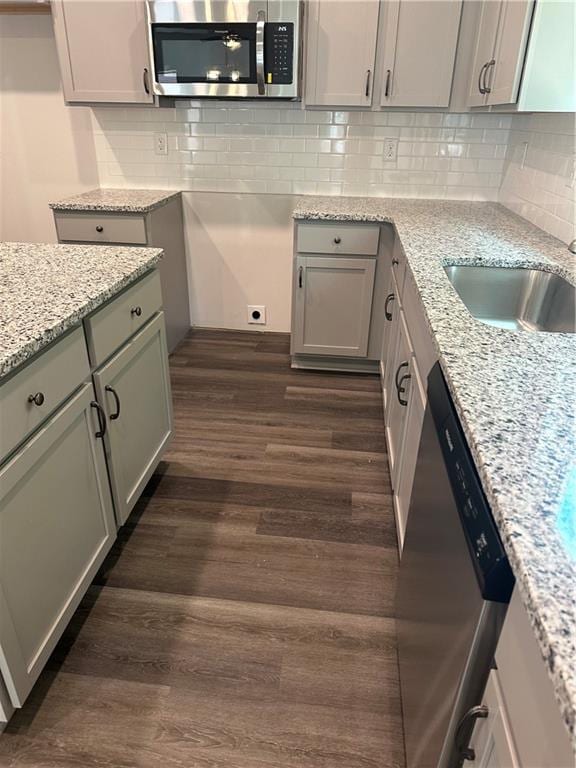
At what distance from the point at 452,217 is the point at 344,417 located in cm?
115

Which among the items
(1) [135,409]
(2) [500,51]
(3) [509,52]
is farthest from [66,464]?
(2) [500,51]

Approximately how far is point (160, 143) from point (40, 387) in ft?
8.54

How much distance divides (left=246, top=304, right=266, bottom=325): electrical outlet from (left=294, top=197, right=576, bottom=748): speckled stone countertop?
1.95 metres

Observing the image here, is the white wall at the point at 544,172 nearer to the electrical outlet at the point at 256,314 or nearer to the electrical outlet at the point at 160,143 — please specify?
the electrical outlet at the point at 256,314

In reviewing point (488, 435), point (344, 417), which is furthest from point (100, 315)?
point (344, 417)

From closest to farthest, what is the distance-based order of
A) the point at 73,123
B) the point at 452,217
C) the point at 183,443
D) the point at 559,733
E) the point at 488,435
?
1. the point at 559,733
2. the point at 488,435
3. the point at 183,443
4. the point at 452,217
5. the point at 73,123

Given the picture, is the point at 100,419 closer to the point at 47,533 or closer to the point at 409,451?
the point at 47,533

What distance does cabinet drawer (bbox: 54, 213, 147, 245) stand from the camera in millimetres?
2898

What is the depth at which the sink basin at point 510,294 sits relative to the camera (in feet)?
5.88

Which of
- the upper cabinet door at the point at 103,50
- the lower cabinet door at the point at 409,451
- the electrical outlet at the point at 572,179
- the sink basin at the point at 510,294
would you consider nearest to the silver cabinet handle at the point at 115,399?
the lower cabinet door at the point at 409,451

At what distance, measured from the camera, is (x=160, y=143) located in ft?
10.8

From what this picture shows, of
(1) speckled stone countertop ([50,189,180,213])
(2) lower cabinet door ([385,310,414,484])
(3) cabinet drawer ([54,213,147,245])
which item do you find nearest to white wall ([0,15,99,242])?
(1) speckled stone countertop ([50,189,180,213])

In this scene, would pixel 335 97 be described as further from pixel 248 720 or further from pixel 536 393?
pixel 248 720

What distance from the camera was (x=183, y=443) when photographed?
249 cm
